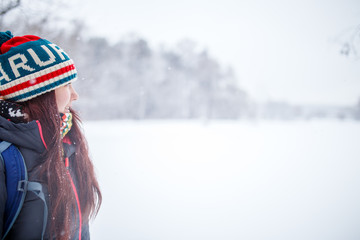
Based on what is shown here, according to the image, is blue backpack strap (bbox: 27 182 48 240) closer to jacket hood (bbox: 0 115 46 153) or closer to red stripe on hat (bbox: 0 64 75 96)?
jacket hood (bbox: 0 115 46 153)

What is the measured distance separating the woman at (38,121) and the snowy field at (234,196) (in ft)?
6.47

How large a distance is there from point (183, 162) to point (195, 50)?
696 inches

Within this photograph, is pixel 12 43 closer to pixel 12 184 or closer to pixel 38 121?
pixel 38 121

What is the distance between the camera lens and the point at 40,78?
1020 mm

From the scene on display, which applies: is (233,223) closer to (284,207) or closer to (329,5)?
(284,207)

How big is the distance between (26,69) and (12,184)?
631 millimetres

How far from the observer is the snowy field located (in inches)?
107

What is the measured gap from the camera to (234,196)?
372 cm

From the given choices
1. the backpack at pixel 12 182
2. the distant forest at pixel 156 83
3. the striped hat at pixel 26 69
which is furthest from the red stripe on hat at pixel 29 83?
the distant forest at pixel 156 83

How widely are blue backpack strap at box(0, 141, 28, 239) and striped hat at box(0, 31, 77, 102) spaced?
1.04ft

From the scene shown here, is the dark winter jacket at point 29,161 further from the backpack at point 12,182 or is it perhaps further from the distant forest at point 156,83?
the distant forest at point 156,83

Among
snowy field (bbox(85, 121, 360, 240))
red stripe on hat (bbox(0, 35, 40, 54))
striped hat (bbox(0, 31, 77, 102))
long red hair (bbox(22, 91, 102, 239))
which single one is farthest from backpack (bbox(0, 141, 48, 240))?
snowy field (bbox(85, 121, 360, 240))

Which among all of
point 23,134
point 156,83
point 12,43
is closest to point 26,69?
point 12,43

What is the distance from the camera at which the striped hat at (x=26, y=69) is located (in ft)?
3.23
